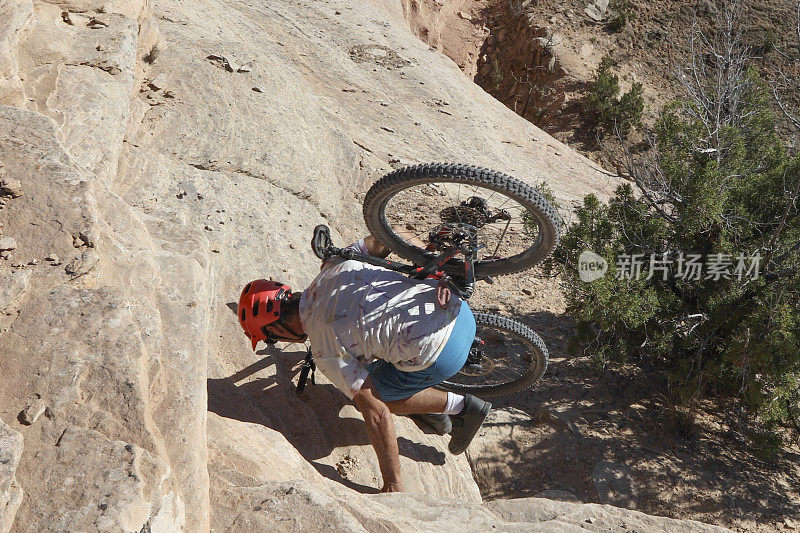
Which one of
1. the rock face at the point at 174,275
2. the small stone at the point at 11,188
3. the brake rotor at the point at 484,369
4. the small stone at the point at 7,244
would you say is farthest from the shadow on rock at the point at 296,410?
the small stone at the point at 11,188

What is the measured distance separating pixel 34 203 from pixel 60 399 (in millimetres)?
1044

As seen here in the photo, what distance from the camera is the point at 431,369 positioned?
348 centimetres

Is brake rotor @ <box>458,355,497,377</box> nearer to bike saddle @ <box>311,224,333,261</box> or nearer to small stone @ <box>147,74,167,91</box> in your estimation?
bike saddle @ <box>311,224,333,261</box>

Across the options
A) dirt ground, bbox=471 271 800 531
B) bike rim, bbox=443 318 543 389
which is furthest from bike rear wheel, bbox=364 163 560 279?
dirt ground, bbox=471 271 800 531

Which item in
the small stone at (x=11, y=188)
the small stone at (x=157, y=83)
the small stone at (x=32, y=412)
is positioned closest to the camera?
the small stone at (x=32, y=412)

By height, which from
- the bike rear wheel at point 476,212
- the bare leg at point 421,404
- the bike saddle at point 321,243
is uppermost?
the bike rear wheel at point 476,212

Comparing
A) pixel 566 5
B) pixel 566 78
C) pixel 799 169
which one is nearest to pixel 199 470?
pixel 799 169

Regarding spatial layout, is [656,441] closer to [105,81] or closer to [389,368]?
[389,368]

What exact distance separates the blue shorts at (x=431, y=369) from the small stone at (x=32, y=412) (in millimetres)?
1651

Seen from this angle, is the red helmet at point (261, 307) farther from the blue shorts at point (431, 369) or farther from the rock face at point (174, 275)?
the blue shorts at point (431, 369)

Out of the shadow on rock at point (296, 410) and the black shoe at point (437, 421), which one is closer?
the shadow on rock at point (296, 410)

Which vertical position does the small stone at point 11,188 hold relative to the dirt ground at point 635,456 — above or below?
above

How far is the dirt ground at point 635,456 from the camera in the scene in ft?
15.6

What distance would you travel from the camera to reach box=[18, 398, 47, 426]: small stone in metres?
2.07
